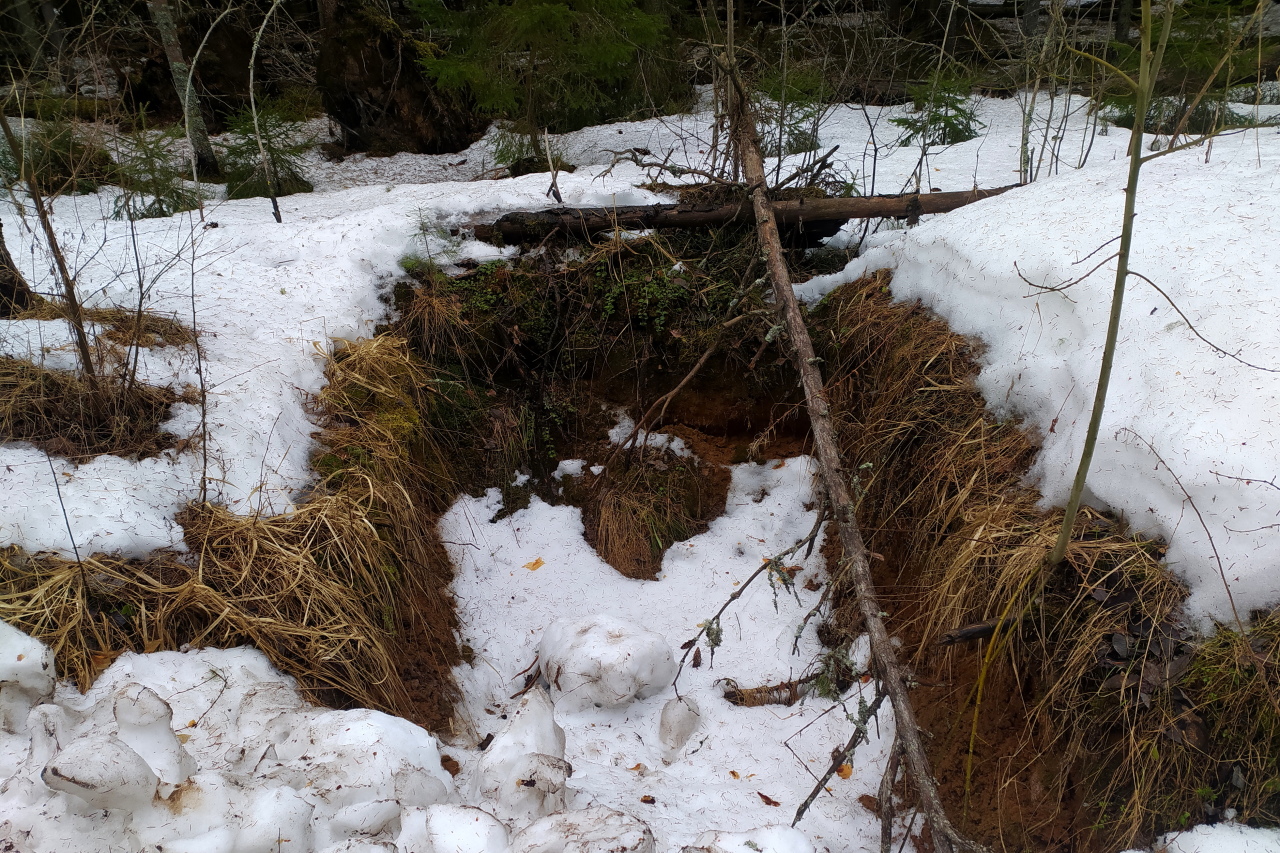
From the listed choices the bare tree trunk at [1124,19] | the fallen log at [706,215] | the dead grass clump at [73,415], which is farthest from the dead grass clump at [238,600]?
the bare tree trunk at [1124,19]

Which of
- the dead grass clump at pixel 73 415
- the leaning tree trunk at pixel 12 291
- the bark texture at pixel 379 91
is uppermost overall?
the bark texture at pixel 379 91

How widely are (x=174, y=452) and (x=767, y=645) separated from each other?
262 cm

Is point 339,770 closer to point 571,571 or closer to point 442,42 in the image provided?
point 571,571

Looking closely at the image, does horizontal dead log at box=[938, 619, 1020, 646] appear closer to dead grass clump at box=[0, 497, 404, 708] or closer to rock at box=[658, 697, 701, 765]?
rock at box=[658, 697, 701, 765]

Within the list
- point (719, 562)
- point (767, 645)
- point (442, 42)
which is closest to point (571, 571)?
point (719, 562)

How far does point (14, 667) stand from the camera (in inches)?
81.4

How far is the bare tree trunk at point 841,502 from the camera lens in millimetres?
2025

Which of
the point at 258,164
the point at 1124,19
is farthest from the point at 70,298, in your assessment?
the point at 1124,19

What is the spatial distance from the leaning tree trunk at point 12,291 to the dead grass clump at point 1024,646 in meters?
3.97

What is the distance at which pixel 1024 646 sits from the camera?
231 centimetres

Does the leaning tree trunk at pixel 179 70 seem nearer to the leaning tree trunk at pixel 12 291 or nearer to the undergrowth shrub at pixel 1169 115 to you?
the leaning tree trunk at pixel 12 291

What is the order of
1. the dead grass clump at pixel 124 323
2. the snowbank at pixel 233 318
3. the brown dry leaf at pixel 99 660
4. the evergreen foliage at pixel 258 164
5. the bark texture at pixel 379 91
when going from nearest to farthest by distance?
the brown dry leaf at pixel 99 660, the snowbank at pixel 233 318, the dead grass clump at pixel 124 323, the evergreen foliage at pixel 258 164, the bark texture at pixel 379 91

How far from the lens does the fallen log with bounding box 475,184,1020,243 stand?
433 centimetres

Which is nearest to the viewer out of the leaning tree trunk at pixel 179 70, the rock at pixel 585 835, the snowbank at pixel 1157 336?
the rock at pixel 585 835
